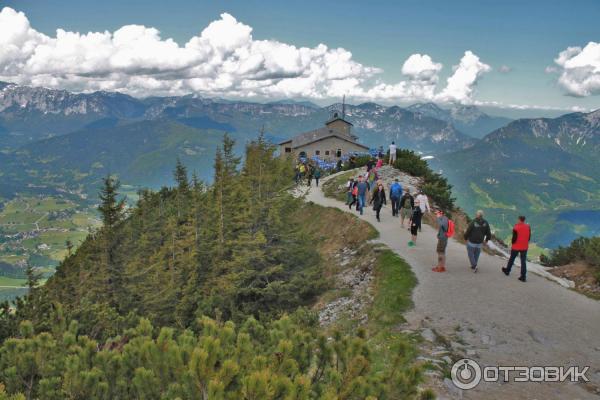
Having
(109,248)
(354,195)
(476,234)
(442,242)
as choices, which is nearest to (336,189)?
(354,195)

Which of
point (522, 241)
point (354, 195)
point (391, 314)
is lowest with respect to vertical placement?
point (391, 314)

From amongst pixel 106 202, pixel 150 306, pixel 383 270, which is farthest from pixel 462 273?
pixel 106 202

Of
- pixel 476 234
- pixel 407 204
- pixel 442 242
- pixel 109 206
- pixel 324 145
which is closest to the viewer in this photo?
pixel 476 234

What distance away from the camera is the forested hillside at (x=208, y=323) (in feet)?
19.0

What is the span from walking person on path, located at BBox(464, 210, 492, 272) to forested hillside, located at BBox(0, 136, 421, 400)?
666 cm

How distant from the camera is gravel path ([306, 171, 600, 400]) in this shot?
8875 mm

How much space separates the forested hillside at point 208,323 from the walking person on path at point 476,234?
262 inches

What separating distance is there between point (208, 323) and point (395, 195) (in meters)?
21.0

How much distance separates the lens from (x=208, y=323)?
700 cm

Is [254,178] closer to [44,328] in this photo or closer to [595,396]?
[44,328]

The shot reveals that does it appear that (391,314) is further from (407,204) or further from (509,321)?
(407,204)

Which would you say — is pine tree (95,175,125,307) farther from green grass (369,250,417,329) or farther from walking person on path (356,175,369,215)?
green grass (369,250,417,329)

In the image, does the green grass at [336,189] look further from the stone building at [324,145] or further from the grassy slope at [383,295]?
the stone building at [324,145]

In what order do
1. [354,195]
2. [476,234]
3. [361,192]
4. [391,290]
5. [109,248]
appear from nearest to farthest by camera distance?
[391,290], [476,234], [361,192], [354,195], [109,248]
